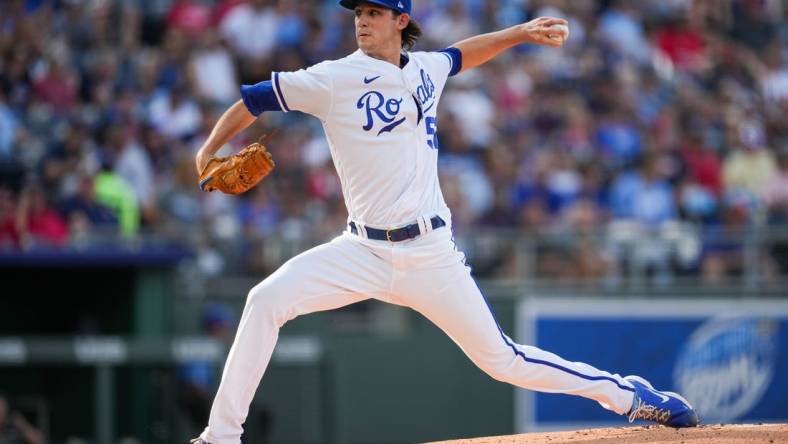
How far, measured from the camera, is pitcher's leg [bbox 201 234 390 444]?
5.21 m

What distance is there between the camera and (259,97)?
16.9ft

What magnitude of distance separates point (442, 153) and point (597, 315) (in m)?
2.20

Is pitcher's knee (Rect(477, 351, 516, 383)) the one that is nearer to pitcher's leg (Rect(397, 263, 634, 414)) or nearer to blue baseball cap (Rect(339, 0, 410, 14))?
pitcher's leg (Rect(397, 263, 634, 414))

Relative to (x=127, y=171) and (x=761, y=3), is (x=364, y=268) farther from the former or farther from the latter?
(x=761, y=3)

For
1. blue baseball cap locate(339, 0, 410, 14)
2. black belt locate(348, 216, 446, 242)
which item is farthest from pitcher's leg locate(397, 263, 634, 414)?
blue baseball cap locate(339, 0, 410, 14)

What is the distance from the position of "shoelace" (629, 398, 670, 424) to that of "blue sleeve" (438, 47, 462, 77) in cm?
165

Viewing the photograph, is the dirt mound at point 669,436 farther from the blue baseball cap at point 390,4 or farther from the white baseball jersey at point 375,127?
the blue baseball cap at point 390,4

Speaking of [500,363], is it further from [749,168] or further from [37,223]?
[749,168]

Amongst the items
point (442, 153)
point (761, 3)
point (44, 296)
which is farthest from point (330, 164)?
point (761, 3)

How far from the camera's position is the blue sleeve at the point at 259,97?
5160 mm

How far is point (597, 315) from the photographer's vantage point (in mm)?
11125

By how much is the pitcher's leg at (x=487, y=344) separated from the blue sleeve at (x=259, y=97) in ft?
2.93

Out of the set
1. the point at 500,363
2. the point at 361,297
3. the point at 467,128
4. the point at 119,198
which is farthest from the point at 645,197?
the point at 361,297

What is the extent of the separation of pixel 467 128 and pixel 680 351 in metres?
3.05
